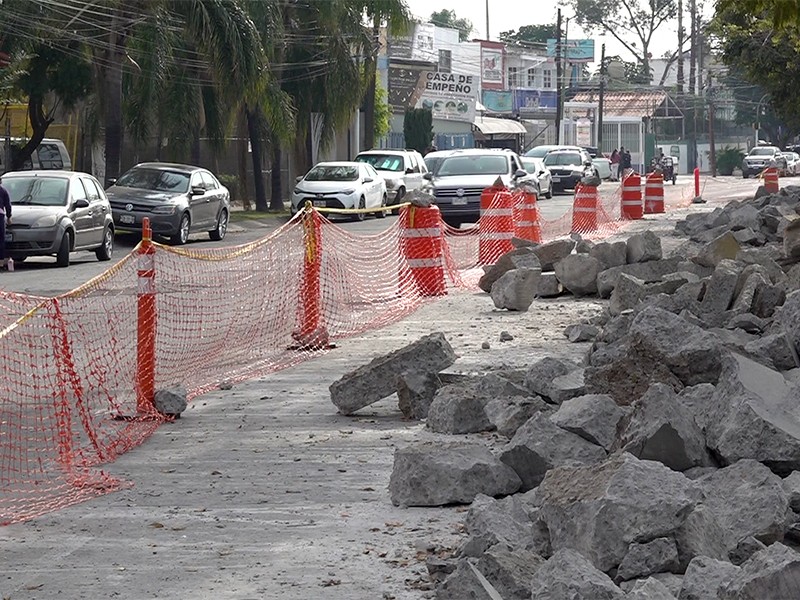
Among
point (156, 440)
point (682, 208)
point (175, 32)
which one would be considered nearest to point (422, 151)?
point (682, 208)

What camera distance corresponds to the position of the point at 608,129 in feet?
320

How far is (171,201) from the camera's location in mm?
28156

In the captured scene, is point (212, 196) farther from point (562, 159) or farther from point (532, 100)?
point (532, 100)

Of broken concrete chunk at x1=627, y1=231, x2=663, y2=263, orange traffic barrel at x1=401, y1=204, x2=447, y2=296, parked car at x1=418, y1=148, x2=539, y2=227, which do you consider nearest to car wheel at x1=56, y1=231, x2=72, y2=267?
orange traffic barrel at x1=401, y1=204, x2=447, y2=296

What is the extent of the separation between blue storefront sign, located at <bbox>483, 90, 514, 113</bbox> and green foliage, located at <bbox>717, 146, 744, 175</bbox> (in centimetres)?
1372

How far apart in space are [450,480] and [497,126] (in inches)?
2936

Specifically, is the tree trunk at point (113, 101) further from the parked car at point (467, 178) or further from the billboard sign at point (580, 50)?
the billboard sign at point (580, 50)

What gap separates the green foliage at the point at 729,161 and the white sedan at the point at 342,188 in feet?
184

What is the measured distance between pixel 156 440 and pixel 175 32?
91.9ft

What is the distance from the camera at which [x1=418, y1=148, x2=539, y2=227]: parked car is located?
99.5 ft

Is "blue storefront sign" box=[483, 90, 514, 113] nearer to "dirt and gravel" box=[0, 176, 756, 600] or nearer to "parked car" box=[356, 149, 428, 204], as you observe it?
"parked car" box=[356, 149, 428, 204]

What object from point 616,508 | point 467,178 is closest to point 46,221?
point 467,178

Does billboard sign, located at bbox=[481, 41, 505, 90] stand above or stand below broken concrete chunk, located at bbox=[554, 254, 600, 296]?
above

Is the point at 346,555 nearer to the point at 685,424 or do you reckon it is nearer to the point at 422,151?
the point at 685,424
